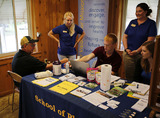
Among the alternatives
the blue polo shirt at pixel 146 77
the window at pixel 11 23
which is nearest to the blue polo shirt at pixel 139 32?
the blue polo shirt at pixel 146 77

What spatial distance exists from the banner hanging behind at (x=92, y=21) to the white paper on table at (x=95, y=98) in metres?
1.92

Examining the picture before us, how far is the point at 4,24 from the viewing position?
3.11m

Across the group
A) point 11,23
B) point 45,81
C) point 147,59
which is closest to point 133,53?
point 147,59

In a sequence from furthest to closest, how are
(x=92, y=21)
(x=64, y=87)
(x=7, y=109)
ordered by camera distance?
(x=92, y=21) < (x=7, y=109) < (x=64, y=87)

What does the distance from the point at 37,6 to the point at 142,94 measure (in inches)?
121

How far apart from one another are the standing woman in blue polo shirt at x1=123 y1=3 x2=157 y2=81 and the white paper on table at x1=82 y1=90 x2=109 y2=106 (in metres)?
1.12

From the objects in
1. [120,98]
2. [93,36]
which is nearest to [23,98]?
[120,98]

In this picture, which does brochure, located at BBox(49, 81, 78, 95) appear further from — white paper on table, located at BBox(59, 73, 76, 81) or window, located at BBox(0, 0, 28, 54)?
window, located at BBox(0, 0, 28, 54)

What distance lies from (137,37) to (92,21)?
4.32ft

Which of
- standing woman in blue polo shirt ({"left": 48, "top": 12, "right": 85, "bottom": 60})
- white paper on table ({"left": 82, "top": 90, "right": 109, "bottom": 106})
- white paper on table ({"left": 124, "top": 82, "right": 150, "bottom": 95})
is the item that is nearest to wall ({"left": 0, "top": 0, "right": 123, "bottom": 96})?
standing woman in blue polo shirt ({"left": 48, "top": 12, "right": 85, "bottom": 60})

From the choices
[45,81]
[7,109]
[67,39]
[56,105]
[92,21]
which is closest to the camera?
[56,105]

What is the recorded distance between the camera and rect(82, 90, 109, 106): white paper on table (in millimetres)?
1326

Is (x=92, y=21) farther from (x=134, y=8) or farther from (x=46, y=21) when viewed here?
(x=46, y=21)

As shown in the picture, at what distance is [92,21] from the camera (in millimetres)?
3488
